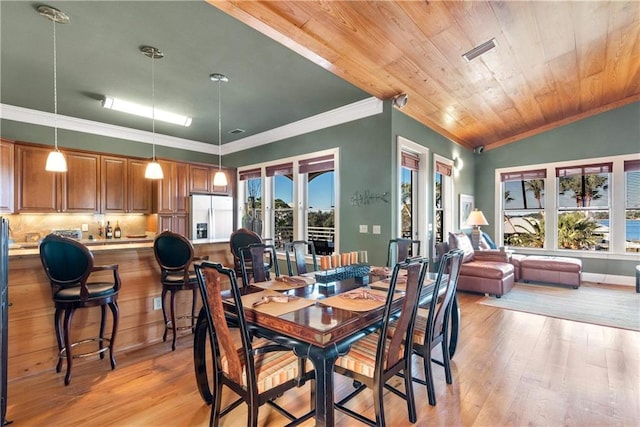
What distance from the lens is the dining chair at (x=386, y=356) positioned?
64.7 inches

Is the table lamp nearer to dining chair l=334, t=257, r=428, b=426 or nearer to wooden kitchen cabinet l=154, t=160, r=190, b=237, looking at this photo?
dining chair l=334, t=257, r=428, b=426

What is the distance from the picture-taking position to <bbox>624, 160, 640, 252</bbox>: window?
5566 millimetres

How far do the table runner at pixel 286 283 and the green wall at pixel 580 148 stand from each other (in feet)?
19.9

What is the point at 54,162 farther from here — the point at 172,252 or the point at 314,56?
the point at 314,56

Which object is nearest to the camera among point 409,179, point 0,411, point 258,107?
point 0,411

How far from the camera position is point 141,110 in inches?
170

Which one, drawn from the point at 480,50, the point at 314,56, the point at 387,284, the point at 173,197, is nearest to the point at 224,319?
the point at 387,284

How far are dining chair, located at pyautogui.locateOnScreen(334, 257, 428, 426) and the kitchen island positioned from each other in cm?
200

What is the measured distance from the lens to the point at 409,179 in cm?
507

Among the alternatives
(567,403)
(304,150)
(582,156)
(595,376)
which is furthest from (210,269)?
(582,156)

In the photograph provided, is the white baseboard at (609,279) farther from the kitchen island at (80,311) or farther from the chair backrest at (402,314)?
the kitchen island at (80,311)

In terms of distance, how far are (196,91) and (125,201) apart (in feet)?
8.50

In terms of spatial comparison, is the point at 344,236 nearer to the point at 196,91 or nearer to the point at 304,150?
the point at 304,150

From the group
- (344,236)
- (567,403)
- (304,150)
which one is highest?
(304,150)
